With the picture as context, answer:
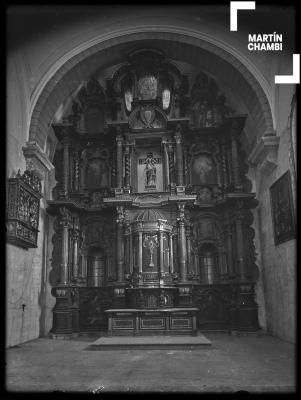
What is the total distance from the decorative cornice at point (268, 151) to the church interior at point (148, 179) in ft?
0.20

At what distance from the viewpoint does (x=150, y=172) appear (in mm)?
14664

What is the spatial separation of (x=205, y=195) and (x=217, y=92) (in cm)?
398

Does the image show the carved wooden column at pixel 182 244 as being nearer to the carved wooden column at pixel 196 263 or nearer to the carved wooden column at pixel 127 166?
the carved wooden column at pixel 196 263

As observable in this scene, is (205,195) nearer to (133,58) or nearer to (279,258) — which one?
(279,258)

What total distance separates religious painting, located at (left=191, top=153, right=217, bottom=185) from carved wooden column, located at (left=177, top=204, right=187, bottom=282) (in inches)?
63.0

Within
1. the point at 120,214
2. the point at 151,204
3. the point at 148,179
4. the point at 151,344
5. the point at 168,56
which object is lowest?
the point at 151,344

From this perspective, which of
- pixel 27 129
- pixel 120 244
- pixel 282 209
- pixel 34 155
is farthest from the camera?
pixel 120 244

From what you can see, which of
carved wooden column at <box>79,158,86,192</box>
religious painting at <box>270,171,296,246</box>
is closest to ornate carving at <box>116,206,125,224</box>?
carved wooden column at <box>79,158,86,192</box>

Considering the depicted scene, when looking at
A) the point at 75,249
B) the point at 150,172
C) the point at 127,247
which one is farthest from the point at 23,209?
the point at 150,172

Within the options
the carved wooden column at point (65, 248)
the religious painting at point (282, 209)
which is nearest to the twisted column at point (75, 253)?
the carved wooden column at point (65, 248)

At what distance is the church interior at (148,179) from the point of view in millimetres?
11555

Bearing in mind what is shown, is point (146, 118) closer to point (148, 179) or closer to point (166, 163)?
point (166, 163)

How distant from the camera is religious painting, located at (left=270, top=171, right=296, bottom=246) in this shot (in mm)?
10602

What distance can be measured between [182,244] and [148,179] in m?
2.78
